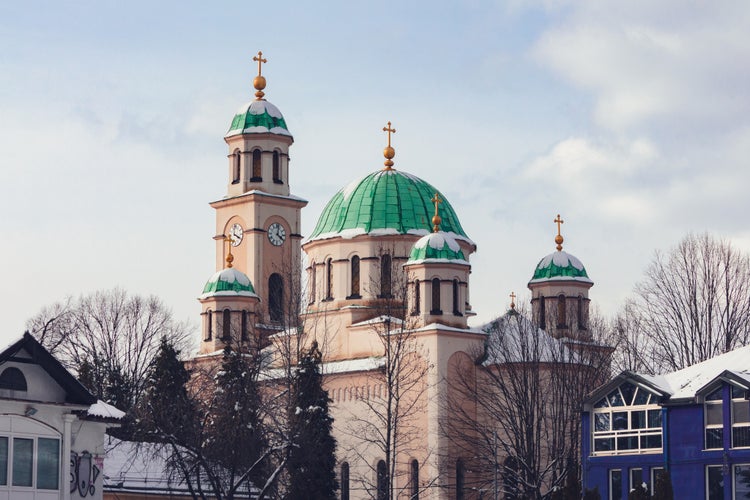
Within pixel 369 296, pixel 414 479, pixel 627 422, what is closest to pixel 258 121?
pixel 369 296

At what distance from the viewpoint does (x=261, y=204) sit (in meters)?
79.8

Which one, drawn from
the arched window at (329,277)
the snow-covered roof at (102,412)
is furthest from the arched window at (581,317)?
the snow-covered roof at (102,412)

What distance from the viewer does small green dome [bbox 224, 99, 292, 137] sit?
79.3 m

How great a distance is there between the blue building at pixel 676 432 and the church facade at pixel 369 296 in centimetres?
1122

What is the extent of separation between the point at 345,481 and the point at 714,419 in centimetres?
2493

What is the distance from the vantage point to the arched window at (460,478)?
6644cm

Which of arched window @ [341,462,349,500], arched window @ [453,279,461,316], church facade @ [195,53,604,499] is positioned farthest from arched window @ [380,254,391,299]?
arched window @ [341,462,349,500]

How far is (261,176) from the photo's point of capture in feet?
263

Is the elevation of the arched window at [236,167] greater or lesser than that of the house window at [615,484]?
greater

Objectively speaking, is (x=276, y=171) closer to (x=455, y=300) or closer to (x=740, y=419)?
(x=455, y=300)

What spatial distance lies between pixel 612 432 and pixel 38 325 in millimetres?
39226

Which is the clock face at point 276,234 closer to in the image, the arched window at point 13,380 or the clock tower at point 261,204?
the clock tower at point 261,204

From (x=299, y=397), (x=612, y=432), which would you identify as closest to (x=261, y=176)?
(x=299, y=397)

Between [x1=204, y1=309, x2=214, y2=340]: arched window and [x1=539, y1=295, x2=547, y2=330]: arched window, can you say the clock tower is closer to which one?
[x1=204, y1=309, x2=214, y2=340]: arched window
